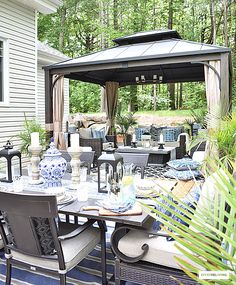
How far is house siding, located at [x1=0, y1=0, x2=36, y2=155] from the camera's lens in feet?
22.8

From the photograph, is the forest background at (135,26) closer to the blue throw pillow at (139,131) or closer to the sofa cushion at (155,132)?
the blue throw pillow at (139,131)

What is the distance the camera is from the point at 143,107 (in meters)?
17.8

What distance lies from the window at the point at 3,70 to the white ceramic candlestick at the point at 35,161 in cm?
424

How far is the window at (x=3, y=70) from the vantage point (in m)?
6.89

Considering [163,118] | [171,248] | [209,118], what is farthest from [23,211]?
[163,118]

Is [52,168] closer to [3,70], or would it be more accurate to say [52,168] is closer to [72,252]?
[72,252]

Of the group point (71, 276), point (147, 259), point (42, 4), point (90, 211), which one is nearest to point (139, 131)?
point (42, 4)

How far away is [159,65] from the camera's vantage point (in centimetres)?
738

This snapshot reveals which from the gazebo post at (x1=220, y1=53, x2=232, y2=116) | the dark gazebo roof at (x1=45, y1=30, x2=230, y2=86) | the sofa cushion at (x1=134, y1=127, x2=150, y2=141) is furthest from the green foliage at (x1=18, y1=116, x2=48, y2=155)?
the sofa cushion at (x1=134, y1=127, x2=150, y2=141)

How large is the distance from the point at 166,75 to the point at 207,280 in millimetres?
9391

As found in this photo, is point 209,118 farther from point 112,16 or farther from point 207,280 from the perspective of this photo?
point 112,16

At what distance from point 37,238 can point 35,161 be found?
1243 mm

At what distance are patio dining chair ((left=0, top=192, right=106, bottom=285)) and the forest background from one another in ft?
47.5

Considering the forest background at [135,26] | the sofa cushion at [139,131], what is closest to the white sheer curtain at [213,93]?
the sofa cushion at [139,131]
